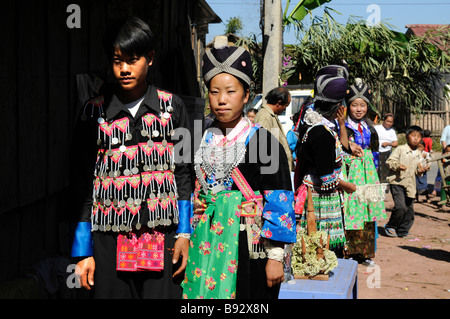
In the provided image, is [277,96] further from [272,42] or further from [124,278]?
[124,278]

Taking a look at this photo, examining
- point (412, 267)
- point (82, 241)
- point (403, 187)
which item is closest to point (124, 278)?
point (82, 241)

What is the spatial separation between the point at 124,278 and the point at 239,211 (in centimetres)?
72

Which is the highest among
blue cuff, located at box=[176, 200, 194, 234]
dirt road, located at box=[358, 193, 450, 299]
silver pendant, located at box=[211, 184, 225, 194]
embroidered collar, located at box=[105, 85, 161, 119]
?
embroidered collar, located at box=[105, 85, 161, 119]

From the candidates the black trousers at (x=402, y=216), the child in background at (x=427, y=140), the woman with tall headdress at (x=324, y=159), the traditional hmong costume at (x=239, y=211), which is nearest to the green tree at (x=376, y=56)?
the child in background at (x=427, y=140)

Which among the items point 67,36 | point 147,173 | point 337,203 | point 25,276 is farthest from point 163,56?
point 147,173

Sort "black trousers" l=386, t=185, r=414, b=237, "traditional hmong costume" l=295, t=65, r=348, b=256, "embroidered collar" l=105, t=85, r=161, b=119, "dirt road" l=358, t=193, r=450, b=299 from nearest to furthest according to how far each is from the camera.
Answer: "embroidered collar" l=105, t=85, r=161, b=119, "traditional hmong costume" l=295, t=65, r=348, b=256, "dirt road" l=358, t=193, r=450, b=299, "black trousers" l=386, t=185, r=414, b=237

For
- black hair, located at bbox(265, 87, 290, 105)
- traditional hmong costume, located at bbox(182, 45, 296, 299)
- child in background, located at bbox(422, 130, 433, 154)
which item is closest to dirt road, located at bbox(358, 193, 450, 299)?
black hair, located at bbox(265, 87, 290, 105)

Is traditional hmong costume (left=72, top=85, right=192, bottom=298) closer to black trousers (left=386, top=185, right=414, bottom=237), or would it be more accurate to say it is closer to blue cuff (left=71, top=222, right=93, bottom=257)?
blue cuff (left=71, top=222, right=93, bottom=257)

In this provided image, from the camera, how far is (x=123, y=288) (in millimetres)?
2924

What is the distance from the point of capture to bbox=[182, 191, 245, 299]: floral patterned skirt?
9.46 feet

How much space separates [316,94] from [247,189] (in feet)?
7.28

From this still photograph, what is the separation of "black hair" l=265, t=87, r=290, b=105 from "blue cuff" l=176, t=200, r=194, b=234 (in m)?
4.12

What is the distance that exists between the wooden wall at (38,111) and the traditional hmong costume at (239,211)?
0.79 meters

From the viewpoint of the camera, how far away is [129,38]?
9.41 feet
